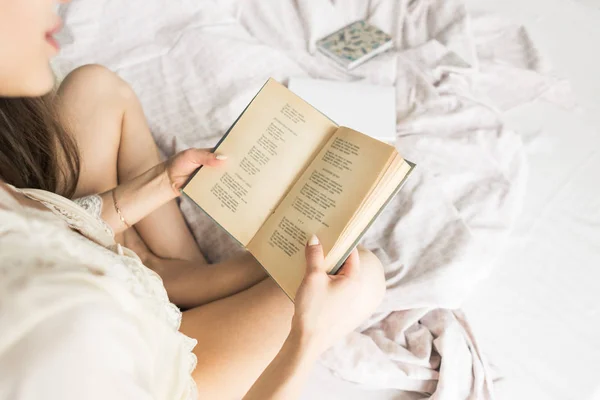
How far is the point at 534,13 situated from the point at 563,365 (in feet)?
3.52

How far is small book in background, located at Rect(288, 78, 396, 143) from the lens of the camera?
1.08 metres

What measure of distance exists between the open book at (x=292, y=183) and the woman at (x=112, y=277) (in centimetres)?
3

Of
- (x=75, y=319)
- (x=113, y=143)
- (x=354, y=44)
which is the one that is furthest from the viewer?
(x=354, y=44)

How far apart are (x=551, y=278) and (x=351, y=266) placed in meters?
0.47

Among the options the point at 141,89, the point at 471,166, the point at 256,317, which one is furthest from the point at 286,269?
the point at 141,89

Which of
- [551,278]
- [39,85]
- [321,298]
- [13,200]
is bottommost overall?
[551,278]

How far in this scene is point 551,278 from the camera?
0.89 meters

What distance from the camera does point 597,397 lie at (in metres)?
0.77

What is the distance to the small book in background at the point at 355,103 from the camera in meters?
1.08

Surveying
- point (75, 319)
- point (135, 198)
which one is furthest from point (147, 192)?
point (75, 319)

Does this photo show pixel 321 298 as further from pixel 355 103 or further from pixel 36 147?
pixel 355 103

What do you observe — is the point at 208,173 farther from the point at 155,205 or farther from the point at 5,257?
the point at 5,257

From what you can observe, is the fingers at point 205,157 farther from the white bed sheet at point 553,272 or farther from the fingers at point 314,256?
the white bed sheet at point 553,272

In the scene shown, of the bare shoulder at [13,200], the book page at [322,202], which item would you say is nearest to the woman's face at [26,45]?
the bare shoulder at [13,200]
